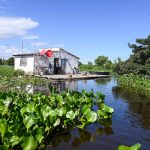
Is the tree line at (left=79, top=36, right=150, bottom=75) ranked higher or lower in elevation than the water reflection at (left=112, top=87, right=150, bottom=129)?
higher

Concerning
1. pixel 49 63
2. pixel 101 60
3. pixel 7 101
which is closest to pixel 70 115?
pixel 7 101

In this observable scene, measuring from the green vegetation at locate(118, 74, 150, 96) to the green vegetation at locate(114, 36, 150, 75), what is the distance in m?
0.57

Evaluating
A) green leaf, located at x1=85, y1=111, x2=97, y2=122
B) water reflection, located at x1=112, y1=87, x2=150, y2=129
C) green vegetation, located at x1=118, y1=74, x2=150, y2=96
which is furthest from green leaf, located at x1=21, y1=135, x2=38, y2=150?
green vegetation, located at x1=118, y1=74, x2=150, y2=96

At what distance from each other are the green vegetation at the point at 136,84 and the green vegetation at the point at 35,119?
1215 cm

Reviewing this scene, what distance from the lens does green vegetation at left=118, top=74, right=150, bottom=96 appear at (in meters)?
23.1

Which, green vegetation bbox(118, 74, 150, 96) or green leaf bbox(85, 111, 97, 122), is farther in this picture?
green vegetation bbox(118, 74, 150, 96)

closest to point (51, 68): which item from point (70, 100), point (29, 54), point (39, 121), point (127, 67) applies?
point (29, 54)

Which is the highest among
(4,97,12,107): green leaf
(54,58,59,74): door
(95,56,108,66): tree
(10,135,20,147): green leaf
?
(95,56,108,66): tree

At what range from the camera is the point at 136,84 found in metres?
26.2

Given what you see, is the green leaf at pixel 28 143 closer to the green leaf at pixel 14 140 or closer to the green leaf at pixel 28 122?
the green leaf at pixel 14 140

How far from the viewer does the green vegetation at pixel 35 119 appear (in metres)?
6.53

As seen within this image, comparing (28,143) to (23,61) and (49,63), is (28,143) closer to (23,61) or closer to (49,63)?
(49,63)

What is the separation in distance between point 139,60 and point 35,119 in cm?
2087

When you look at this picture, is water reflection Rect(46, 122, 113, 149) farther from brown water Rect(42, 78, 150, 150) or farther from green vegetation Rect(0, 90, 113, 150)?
green vegetation Rect(0, 90, 113, 150)
